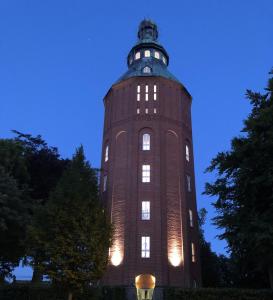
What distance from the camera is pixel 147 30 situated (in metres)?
53.6

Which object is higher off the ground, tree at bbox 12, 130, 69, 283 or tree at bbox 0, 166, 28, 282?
tree at bbox 12, 130, 69, 283

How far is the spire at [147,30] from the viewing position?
174 ft

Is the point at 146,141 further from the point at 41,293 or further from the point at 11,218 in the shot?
the point at 41,293

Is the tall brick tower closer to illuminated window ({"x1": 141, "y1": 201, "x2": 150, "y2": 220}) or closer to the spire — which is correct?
illuminated window ({"x1": 141, "y1": 201, "x2": 150, "y2": 220})

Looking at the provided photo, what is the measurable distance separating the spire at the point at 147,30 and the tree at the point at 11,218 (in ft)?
99.1

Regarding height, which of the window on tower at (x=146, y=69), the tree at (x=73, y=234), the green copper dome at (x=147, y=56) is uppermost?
the green copper dome at (x=147, y=56)

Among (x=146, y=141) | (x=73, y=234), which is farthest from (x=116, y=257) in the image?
(x=146, y=141)

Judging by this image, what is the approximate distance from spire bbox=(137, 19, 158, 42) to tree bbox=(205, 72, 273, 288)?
30.6 meters

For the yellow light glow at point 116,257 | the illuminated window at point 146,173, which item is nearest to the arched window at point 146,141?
the illuminated window at point 146,173

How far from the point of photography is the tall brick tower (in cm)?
3572

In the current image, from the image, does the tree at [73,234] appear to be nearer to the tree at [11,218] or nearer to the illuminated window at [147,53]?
the tree at [11,218]

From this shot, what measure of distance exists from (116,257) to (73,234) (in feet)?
38.0

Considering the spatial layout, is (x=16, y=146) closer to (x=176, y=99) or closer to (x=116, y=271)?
(x=116, y=271)

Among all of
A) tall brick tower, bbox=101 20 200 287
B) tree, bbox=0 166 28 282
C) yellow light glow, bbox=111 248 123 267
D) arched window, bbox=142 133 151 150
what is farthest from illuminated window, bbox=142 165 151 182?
tree, bbox=0 166 28 282
